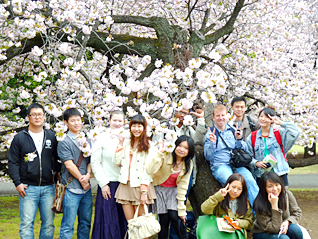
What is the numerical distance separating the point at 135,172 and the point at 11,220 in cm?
452

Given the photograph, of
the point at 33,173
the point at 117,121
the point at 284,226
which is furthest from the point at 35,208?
the point at 284,226

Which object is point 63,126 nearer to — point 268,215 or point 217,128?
point 217,128

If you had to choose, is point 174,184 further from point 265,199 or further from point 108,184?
point 265,199

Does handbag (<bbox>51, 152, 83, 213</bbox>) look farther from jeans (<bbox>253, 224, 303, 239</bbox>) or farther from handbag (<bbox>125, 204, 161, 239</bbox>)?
jeans (<bbox>253, 224, 303, 239</bbox>)

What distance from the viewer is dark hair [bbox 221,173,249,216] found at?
3.64 meters

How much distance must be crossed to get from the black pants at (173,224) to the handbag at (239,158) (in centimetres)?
85

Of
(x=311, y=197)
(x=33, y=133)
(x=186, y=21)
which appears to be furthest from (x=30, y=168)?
(x=311, y=197)

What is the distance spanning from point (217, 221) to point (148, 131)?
117cm

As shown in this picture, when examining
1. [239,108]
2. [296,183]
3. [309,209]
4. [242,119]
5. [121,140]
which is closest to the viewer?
[121,140]

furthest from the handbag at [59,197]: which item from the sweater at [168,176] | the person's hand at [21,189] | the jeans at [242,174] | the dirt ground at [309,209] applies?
the dirt ground at [309,209]

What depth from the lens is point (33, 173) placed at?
12.4 feet

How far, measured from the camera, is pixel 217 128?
13.5 feet

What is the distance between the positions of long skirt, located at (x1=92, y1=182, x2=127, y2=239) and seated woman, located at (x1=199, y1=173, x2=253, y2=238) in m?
0.97

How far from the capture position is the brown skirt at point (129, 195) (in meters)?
3.81
